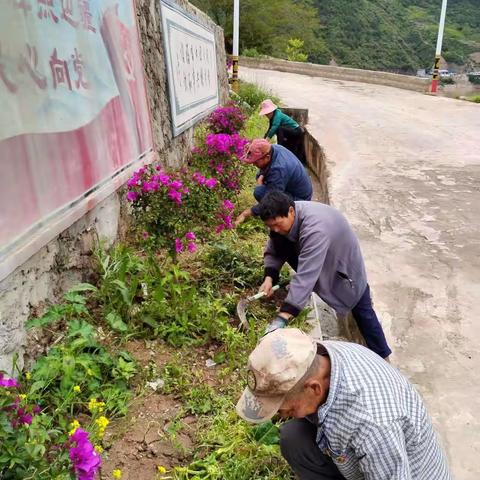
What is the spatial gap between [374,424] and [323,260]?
57.2 inches

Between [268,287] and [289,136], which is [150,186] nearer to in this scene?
[268,287]

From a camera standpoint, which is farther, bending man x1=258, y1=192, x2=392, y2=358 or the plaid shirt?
bending man x1=258, y1=192, x2=392, y2=358

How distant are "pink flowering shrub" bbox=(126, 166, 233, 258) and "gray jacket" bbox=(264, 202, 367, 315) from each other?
69 centimetres

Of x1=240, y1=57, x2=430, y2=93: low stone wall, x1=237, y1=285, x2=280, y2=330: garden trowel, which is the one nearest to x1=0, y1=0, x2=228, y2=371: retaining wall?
x1=237, y1=285, x2=280, y2=330: garden trowel

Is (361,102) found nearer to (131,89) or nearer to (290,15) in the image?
(131,89)

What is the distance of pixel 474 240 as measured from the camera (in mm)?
4746

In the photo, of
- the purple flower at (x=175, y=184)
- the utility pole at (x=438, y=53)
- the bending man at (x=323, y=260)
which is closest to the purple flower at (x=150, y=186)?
the purple flower at (x=175, y=184)

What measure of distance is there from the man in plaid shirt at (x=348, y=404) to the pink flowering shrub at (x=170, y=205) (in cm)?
170

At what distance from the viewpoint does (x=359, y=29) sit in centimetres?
5088

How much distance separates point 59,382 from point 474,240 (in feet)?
13.4

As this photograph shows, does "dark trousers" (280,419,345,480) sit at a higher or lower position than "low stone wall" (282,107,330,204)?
higher

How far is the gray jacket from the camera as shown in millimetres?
2760

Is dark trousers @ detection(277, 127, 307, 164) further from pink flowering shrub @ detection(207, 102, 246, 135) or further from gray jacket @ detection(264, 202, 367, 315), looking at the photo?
gray jacket @ detection(264, 202, 367, 315)

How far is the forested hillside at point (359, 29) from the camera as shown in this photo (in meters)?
30.0
